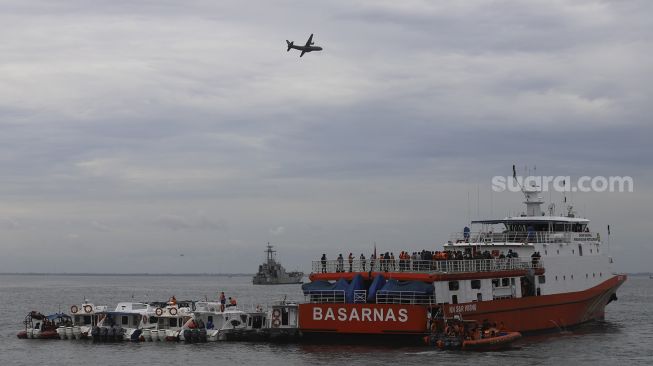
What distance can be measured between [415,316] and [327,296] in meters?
5.94

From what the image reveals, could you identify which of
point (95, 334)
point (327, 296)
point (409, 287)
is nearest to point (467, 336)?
point (409, 287)

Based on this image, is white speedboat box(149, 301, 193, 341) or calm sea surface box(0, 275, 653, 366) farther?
white speedboat box(149, 301, 193, 341)

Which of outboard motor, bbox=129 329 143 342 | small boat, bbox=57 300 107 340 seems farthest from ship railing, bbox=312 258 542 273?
Answer: small boat, bbox=57 300 107 340

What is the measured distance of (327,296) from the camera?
5016cm

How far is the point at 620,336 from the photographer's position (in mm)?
61594

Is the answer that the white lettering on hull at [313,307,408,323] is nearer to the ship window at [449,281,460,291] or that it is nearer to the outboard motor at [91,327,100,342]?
the ship window at [449,281,460,291]

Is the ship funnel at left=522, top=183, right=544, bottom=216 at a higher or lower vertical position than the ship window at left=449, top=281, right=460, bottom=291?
higher

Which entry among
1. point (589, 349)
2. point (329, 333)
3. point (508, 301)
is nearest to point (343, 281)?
point (329, 333)

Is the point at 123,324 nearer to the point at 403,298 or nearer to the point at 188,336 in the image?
the point at 188,336

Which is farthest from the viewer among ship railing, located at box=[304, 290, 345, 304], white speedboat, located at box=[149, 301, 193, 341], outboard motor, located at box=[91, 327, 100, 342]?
outboard motor, located at box=[91, 327, 100, 342]

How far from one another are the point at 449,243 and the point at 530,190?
9.82 m

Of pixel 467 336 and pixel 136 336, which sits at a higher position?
pixel 467 336

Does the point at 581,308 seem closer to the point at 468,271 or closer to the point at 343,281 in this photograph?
the point at 468,271

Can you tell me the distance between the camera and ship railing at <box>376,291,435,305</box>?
4747 centimetres
